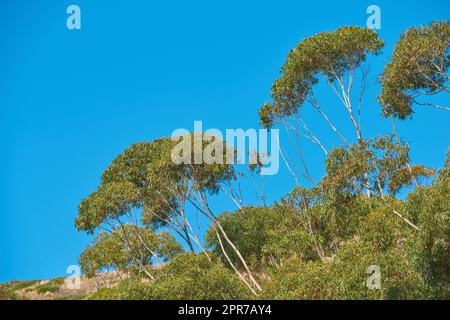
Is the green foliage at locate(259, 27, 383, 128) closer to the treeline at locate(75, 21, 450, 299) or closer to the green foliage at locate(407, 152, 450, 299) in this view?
the treeline at locate(75, 21, 450, 299)

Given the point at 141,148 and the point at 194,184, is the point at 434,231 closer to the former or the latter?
the point at 194,184

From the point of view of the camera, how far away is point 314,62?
4088 centimetres

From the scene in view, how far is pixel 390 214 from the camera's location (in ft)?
99.9

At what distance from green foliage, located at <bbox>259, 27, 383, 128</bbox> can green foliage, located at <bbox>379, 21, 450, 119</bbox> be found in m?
4.10

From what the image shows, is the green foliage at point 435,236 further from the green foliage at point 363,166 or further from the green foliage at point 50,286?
the green foliage at point 50,286

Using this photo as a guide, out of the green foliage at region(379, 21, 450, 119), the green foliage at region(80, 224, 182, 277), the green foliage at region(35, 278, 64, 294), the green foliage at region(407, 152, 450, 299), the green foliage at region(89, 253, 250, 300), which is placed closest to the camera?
the green foliage at region(407, 152, 450, 299)

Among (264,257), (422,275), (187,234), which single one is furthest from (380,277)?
(187,234)

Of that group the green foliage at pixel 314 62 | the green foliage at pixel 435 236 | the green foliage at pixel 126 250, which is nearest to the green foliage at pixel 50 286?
the green foliage at pixel 126 250

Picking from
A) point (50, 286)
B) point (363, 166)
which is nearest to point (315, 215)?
point (363, 166)

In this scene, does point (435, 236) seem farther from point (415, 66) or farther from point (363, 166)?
point (415, 66)

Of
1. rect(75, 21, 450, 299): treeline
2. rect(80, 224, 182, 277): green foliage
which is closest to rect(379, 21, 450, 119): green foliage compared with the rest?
rect(75, 21, 450, 299): treeline

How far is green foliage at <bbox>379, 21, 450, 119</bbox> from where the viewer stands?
35.4 metres

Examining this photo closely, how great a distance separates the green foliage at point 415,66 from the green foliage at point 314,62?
4.10 metres
